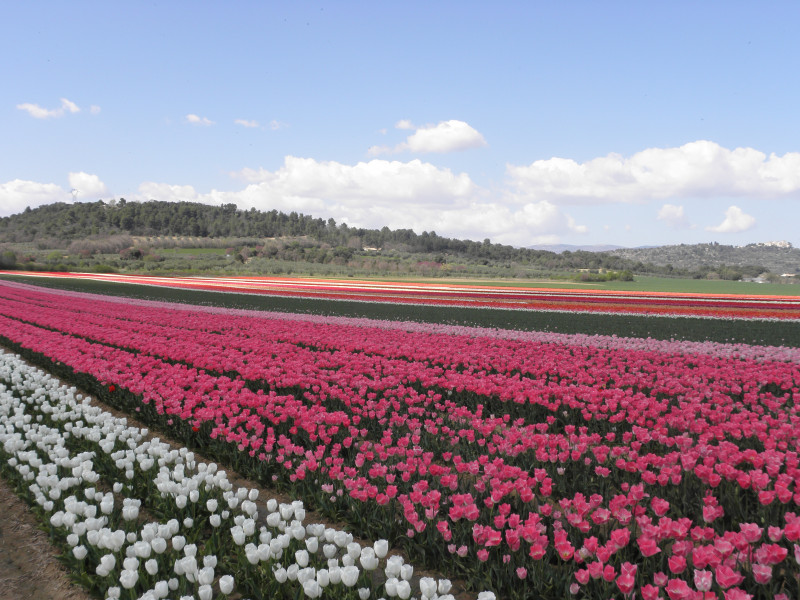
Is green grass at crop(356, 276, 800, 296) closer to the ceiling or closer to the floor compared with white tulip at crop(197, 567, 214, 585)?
closer to the ceiling

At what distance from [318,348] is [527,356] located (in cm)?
434

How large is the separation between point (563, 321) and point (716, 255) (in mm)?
150904

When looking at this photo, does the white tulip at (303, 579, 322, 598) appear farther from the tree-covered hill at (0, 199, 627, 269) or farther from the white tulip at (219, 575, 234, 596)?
the tree-covered hill at (0, 199, 627, 269)

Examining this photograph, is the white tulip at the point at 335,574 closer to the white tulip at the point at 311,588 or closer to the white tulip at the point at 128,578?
the white tulip at the point at 311,588

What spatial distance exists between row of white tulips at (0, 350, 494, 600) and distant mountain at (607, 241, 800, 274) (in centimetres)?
13399

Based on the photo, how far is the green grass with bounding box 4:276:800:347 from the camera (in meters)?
14.1

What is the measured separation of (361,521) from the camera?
165 inches

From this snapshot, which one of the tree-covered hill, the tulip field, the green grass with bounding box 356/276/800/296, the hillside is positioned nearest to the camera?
the tulip field

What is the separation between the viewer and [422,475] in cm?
452

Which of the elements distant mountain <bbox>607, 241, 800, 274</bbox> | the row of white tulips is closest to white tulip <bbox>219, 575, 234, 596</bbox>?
the row of white tulips

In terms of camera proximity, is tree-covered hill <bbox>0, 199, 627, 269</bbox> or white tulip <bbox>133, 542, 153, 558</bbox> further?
tree-covered hill <bbox>0, 199, 627, 269</bbox>

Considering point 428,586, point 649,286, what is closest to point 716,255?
point 649,286

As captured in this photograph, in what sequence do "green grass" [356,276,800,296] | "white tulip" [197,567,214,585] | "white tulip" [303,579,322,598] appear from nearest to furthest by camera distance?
"white tulip" [303,579,322,598] → "white tulip" [197,567,214,585] → "green grass" [356,276,800,296]

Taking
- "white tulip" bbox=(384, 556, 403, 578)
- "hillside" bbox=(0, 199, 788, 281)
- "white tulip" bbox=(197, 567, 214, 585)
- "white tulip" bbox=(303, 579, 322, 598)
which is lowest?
"white tulip" bbox=(197, 567, 214, 585)
